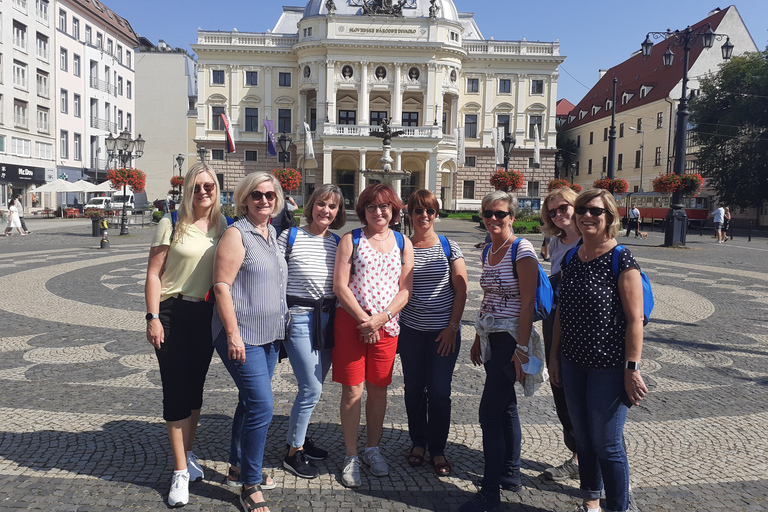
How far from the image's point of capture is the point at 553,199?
419cm

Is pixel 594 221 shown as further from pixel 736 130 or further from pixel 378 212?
pixel 736 130

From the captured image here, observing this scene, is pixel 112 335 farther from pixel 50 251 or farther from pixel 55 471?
→ pixel 50 251

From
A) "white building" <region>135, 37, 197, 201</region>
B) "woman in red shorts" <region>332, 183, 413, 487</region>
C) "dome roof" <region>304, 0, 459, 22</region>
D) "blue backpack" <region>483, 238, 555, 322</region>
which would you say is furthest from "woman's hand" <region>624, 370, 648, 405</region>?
"white building" <region>135, 37, 197, 201</region>

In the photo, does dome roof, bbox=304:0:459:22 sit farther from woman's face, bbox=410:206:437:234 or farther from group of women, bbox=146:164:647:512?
group of women, bbox=146:164:647:512

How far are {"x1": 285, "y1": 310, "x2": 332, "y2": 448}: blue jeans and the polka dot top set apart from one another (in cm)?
154

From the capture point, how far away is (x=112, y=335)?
7934 millimetres

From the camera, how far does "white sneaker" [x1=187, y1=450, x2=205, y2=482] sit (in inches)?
153

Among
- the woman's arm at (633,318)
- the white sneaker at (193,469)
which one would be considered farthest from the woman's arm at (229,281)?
the woman's arm at (633,318)

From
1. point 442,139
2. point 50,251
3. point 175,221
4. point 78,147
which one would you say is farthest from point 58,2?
point 175,221

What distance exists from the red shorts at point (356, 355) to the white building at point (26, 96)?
144 feet

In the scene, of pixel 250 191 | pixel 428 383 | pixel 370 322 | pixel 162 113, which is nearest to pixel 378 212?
pixel 370 322

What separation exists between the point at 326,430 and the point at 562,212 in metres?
2.47

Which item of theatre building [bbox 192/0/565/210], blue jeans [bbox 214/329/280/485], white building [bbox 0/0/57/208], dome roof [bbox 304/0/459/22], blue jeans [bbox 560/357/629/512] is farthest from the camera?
dome roof [bbox 304/0/459/22]

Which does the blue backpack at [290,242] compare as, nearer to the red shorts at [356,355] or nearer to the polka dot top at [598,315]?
the red shorts at [356,355]
